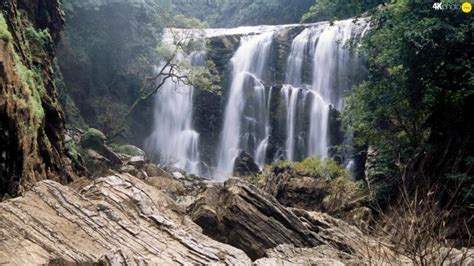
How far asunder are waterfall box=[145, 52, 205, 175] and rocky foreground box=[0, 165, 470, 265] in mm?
16654

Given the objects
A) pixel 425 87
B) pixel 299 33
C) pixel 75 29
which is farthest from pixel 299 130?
pixel 75 29

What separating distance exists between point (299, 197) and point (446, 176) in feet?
16.6

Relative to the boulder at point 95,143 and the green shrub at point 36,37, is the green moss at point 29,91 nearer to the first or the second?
the green shrub at point 36,37

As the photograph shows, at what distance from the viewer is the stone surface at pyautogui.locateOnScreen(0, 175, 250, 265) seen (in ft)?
16.2

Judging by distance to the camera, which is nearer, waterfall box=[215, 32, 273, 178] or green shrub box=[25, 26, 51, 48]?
green shrub box=[25, 26, 51, 48]

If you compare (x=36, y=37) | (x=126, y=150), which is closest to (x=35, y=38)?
(x=36, y=37)

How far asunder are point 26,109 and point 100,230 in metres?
3.19

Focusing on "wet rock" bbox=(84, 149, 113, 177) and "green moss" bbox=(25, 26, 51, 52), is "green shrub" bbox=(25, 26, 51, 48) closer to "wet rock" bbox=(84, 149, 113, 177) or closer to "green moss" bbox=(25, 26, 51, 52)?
"green moss" bbox=(25, 26, 51, 52)

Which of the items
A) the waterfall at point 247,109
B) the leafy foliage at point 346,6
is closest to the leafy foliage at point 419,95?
the leafy foliage at point 346,6

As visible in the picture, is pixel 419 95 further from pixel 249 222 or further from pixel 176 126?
pixel 176 126

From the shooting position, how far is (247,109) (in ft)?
85.1

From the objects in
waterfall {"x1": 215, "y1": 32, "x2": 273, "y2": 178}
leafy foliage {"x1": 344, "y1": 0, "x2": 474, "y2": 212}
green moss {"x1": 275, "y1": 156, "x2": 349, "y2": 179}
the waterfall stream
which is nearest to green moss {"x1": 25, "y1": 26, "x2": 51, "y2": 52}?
leafy foliage {"x1": 344, "y1": 0, "x2": 474, "y2": 212}

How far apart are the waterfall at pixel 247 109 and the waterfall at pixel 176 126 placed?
5.74 feet

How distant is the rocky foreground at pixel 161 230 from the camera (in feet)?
16.6
